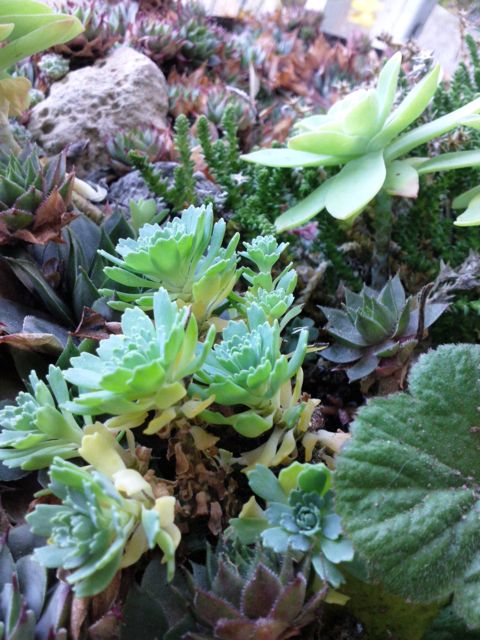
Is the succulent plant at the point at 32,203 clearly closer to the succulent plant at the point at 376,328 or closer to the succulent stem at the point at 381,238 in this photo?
the succulent plant at the point at 376,328

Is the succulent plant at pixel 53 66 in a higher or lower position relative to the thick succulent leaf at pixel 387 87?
lower

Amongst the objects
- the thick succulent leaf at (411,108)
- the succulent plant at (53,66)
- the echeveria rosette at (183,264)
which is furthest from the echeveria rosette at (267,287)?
the succulent plant at (53,66)

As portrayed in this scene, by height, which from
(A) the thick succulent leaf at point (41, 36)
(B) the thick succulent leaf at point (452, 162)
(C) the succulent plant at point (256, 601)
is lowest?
(C) the succulent plant at point (256, 601)

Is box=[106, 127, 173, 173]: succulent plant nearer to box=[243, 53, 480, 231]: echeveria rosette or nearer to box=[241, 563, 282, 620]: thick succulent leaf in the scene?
box=[243, 53, 480, 231]: echeveria rosette

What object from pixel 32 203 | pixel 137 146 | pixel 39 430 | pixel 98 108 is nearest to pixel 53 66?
pixel 98 108

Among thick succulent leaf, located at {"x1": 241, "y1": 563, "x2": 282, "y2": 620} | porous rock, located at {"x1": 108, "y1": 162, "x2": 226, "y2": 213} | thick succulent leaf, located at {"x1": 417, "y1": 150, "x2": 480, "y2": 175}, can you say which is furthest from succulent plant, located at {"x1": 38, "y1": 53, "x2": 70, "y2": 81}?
thick succulent leaf, located at {"x1": 241, "y1": 563, "x2": 282, "y2": 620}

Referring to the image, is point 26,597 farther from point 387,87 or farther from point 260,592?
point 387,87
